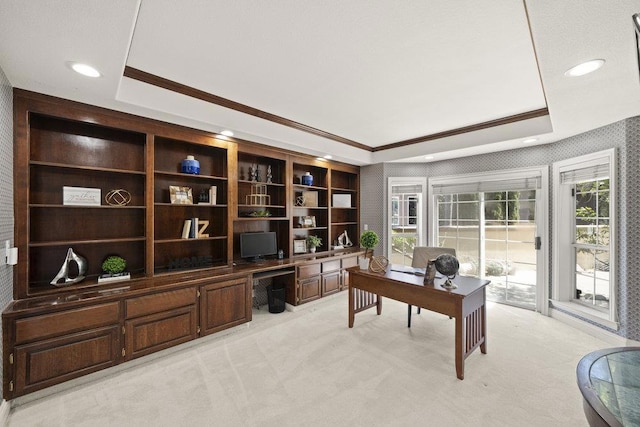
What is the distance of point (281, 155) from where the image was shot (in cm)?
410

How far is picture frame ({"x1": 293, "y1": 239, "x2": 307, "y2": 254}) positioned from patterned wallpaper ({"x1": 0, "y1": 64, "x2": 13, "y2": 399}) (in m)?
3.15

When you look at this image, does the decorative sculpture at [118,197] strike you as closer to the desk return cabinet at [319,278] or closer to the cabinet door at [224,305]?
the cabinet door at [224,305]

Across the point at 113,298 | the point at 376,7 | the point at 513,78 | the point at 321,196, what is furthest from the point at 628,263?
the point at 113,298

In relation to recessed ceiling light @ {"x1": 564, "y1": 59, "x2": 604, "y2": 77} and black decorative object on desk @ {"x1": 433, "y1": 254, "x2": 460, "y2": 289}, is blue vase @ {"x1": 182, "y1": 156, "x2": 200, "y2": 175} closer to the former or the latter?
black decorative object on desk @ {"x1": 433, "y1": 254, "x2": 460, "y2": 289}

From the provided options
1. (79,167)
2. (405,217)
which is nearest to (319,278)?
(405,217)

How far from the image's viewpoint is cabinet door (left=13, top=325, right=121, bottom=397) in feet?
6.48

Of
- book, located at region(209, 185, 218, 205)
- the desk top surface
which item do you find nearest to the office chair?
the desk top surface

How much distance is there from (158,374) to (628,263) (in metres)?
4.79

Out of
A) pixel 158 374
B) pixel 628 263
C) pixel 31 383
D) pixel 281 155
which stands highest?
pixel 281 155

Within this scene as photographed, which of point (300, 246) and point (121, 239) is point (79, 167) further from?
point (300, 246)

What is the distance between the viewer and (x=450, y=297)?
2.43m

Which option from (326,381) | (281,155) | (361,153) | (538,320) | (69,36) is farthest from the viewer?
(361,153)

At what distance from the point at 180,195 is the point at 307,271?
204cm

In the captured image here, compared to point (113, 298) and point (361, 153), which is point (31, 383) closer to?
point (113, 298)
